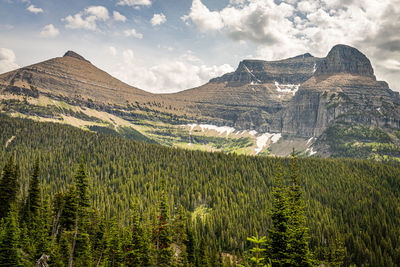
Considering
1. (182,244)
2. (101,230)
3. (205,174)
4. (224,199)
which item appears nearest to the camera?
(101,230)

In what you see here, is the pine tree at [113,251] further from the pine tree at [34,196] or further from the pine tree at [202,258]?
the pine tree at [202,258]

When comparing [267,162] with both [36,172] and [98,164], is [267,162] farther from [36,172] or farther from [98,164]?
[36,172]

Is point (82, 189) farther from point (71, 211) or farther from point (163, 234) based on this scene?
point (163, 234)

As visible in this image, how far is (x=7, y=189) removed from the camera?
55.0 m

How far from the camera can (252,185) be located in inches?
6693

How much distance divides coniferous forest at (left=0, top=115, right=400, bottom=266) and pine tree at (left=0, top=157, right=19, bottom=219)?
7.3 inches

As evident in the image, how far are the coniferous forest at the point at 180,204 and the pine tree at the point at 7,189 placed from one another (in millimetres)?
184

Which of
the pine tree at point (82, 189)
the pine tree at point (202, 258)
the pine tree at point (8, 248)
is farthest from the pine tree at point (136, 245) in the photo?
the pine tree at point (202, 258)

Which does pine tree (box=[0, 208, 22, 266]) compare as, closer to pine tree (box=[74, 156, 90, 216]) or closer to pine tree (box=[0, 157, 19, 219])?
pine tree (box=[74, 156, 90, 216])

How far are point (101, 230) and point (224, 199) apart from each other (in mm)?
96128

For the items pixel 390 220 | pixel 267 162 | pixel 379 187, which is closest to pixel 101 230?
pixel 390 220

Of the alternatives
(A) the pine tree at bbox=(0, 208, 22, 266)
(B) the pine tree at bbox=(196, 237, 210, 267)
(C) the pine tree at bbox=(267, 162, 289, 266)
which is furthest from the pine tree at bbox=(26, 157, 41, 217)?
(C) the pine tree at bbox=(267, 162, 289, 266)

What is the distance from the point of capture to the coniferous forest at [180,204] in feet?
160

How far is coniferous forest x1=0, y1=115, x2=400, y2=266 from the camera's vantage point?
160 ft
